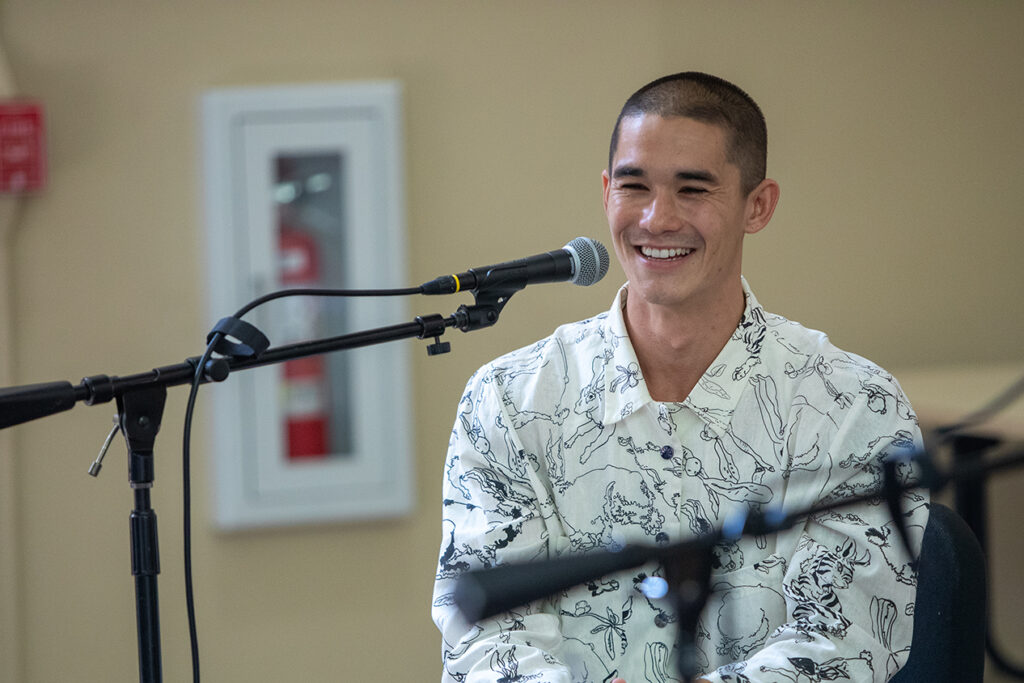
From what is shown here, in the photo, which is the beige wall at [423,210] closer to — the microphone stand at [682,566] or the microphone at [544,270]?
the microphone at [544,270]

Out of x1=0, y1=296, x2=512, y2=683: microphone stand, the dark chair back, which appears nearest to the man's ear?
the dark chair back

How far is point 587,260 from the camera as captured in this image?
4.32 feet

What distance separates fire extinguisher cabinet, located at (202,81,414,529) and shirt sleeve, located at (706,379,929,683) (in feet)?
4.66

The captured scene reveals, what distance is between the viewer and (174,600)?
258 cm

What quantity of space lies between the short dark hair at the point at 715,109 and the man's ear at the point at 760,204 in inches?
0.5

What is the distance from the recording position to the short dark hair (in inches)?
57.5

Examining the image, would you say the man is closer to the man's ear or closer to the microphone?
the man's ear

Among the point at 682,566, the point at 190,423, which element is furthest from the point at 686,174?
the point at 682,566

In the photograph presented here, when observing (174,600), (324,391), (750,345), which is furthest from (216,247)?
Answer: (750,345)

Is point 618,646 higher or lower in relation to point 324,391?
lower

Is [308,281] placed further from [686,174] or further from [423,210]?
[686,174]

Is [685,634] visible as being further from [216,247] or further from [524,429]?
[216,247]

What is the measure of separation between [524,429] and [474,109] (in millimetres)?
1335

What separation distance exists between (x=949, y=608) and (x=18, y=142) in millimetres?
2197
